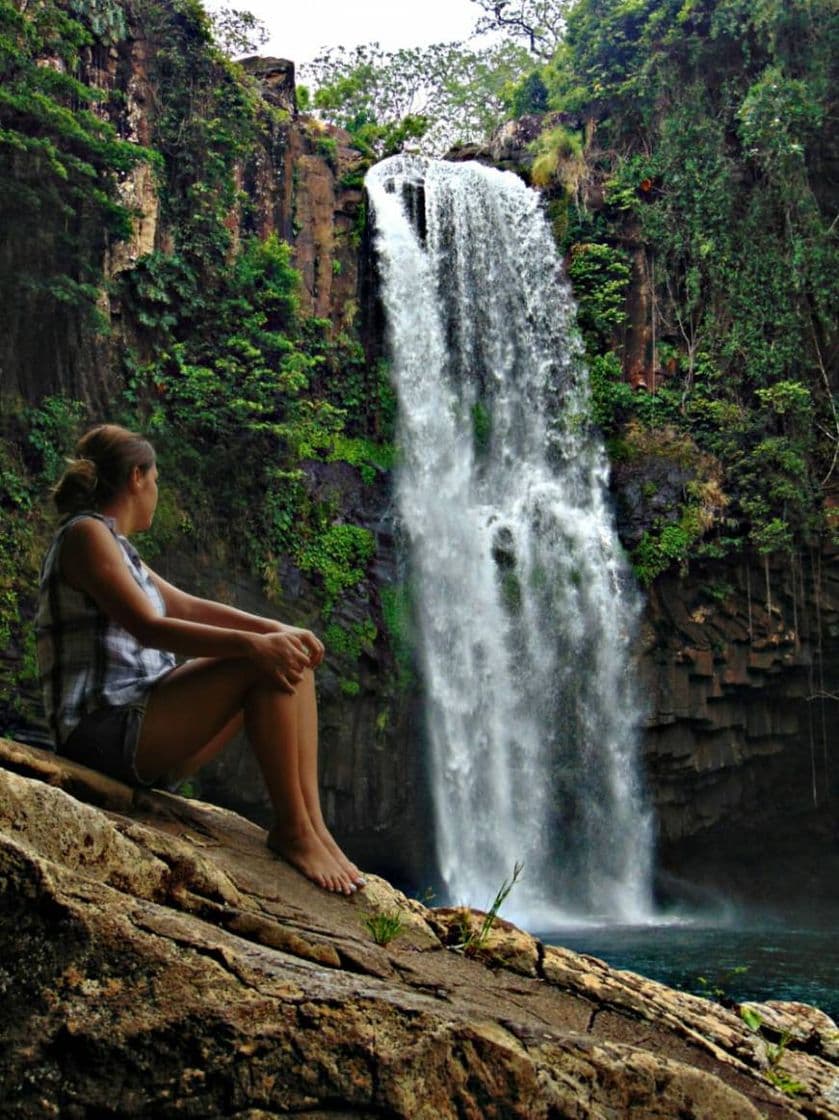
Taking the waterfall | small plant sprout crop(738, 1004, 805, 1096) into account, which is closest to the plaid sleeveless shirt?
small plant sprout crop(738, 1004, 805, 1096)

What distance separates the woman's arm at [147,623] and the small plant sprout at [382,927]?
31.0 inches

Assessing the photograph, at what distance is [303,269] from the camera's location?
1662cm

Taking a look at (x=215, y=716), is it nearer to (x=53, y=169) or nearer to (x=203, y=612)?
(x=203, y=612)

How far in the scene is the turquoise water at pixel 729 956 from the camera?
9492 mm

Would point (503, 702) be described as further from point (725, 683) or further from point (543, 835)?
point (725, 683)

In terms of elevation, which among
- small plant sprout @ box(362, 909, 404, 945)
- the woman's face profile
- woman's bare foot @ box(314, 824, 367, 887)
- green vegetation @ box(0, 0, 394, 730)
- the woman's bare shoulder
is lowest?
small plant sprout @ box(362, 909, 404, 945)

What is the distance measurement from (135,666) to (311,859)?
83cm

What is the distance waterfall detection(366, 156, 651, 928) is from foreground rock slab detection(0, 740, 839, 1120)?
11449 mm

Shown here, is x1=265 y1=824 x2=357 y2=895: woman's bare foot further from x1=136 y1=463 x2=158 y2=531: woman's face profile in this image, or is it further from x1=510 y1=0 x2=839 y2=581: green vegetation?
x1=510 y1=0 x2=839 y2=581: green vegetation

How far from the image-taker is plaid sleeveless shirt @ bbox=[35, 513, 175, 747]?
3.15 meters

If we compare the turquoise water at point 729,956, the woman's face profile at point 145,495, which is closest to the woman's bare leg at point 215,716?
the woman's face profile at point 145,495

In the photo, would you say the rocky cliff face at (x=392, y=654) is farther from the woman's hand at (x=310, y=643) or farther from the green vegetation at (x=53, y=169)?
the woman's hand at (x=310, y=643)

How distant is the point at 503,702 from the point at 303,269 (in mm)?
7483

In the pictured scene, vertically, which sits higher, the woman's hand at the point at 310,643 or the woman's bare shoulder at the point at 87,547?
the woman's bare shoulder at the point at 87,547
